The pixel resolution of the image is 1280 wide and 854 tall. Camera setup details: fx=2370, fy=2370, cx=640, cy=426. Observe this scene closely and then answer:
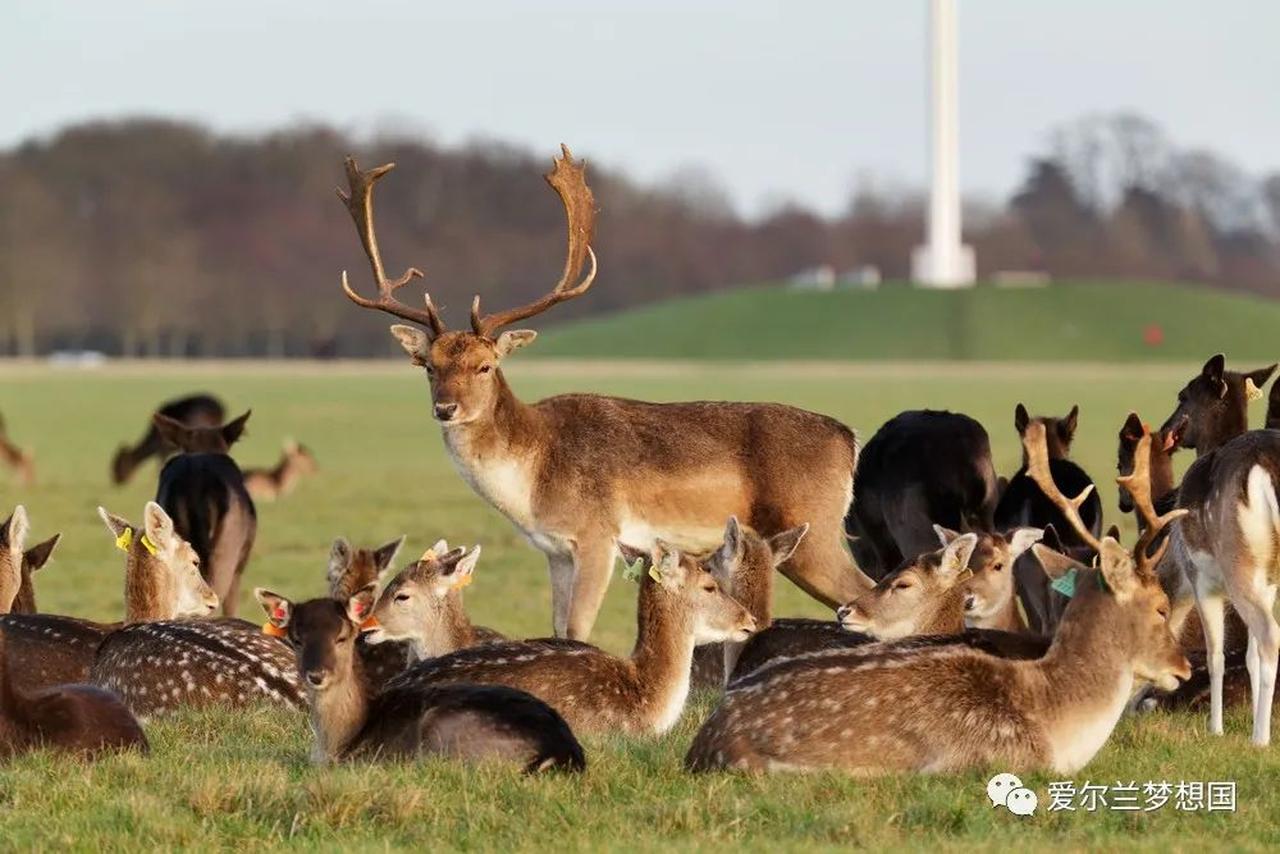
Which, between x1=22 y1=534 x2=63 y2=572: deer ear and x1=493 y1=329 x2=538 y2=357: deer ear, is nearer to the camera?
x1=493 y1=329 x2=538 y2=357: deer ear

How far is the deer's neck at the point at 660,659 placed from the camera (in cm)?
809

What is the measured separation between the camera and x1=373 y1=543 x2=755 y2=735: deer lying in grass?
7.95 meters

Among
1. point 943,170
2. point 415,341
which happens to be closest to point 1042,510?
point 415,341

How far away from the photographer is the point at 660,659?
812 cm

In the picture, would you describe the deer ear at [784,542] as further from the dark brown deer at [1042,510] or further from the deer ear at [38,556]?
the deer ear at [38,556]

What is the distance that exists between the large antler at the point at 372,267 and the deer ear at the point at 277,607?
3.22m

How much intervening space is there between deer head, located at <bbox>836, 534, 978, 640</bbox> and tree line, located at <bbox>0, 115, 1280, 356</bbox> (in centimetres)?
9677

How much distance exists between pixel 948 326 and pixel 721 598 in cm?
8046

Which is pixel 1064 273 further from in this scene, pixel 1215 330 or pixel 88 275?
pixel 88 275

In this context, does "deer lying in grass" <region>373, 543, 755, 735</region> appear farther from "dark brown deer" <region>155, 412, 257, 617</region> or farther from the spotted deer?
"dark brown deer" <region>155, 412, 257, 617</region>

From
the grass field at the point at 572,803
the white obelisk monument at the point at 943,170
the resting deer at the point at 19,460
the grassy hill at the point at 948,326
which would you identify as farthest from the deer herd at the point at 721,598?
the grassy hill at the point at 948,326

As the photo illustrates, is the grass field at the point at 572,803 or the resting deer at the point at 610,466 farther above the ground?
the resting deer at the point at 610,466

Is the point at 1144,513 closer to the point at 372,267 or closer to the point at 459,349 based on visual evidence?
the point at 459,349

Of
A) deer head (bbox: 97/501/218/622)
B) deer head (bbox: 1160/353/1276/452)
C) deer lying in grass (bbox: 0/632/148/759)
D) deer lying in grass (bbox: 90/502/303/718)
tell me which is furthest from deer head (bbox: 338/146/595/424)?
deer lying in grass (bbox: 0/632/148/759)
